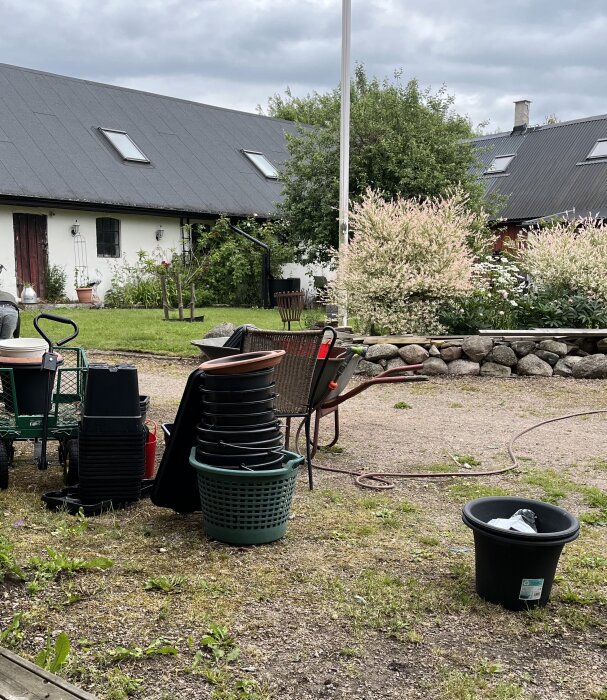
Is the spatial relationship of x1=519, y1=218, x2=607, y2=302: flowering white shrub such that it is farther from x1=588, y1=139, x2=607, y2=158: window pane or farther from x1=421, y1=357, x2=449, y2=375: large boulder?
x1=588, y1=139, x2=607, y2=158: window pane

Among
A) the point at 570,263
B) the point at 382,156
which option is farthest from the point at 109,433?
the point at 382,156

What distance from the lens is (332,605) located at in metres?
3.34

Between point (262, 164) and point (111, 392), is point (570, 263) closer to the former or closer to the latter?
point (111, 392)

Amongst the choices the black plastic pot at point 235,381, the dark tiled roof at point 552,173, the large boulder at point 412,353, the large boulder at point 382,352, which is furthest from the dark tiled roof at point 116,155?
the black plastic pot at point 235,381

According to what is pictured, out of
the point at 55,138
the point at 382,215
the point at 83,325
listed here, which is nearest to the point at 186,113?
the point at 55,138

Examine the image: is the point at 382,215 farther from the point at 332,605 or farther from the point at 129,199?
the point at 129,199

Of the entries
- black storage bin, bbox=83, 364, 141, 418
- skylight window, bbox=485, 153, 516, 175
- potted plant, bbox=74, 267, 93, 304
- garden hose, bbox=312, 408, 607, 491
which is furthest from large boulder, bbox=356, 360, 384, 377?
skylight window, bbox=485, 153, 516, 175

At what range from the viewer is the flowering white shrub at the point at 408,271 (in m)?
10.4

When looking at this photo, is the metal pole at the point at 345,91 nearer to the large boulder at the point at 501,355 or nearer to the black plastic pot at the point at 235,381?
the large boulder at the point at 501,355

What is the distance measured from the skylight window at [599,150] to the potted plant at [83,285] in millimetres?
17639

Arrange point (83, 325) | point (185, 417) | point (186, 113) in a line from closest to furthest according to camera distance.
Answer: point (185, 417) < point (83, 325) < point (186, 113)

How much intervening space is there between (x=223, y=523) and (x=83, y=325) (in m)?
11.2

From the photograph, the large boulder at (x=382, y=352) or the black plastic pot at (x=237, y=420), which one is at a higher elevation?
the black plastic pot at (x=237, y=420)

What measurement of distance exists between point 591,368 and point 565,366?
1.02 feet
